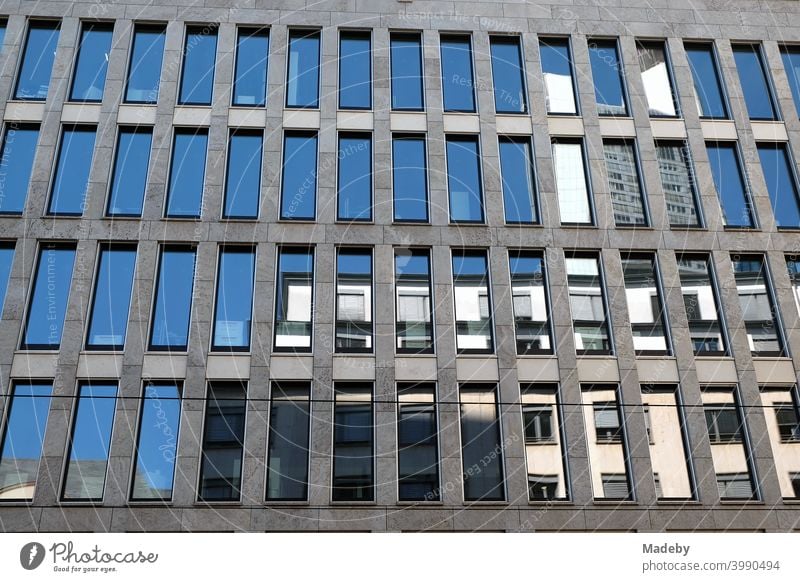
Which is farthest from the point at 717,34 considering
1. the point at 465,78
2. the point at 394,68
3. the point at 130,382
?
the point at 130,382

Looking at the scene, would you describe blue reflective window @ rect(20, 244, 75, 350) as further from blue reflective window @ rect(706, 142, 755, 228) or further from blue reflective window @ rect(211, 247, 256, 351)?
blue reflective window @ rect(706, 142, 755, 228)

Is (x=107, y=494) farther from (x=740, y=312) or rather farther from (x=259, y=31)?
(x=740, y=312)

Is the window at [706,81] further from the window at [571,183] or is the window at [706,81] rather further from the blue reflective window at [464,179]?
the blue reflective window at [464,179]

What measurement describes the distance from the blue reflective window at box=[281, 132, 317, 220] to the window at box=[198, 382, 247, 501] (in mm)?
6622

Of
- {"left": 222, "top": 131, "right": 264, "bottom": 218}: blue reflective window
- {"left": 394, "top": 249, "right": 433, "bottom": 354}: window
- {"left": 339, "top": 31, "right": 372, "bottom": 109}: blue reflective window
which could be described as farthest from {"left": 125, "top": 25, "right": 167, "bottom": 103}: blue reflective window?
{"left": 394, "top": 249, "right": 433, "bottom": 354}: window

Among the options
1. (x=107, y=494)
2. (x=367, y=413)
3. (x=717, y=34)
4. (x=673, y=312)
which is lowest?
(x=107, y=494)

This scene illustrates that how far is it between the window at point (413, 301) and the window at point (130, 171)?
9.52m

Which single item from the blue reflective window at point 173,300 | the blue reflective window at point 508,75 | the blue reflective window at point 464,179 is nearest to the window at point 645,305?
the blue reflective window at point 464,179

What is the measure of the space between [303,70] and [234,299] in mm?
9690

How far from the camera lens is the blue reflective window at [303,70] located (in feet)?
95.7

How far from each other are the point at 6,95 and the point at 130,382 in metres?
12.1

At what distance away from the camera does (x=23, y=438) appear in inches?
941

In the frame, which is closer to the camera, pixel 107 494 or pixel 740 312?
pixel 107 494
